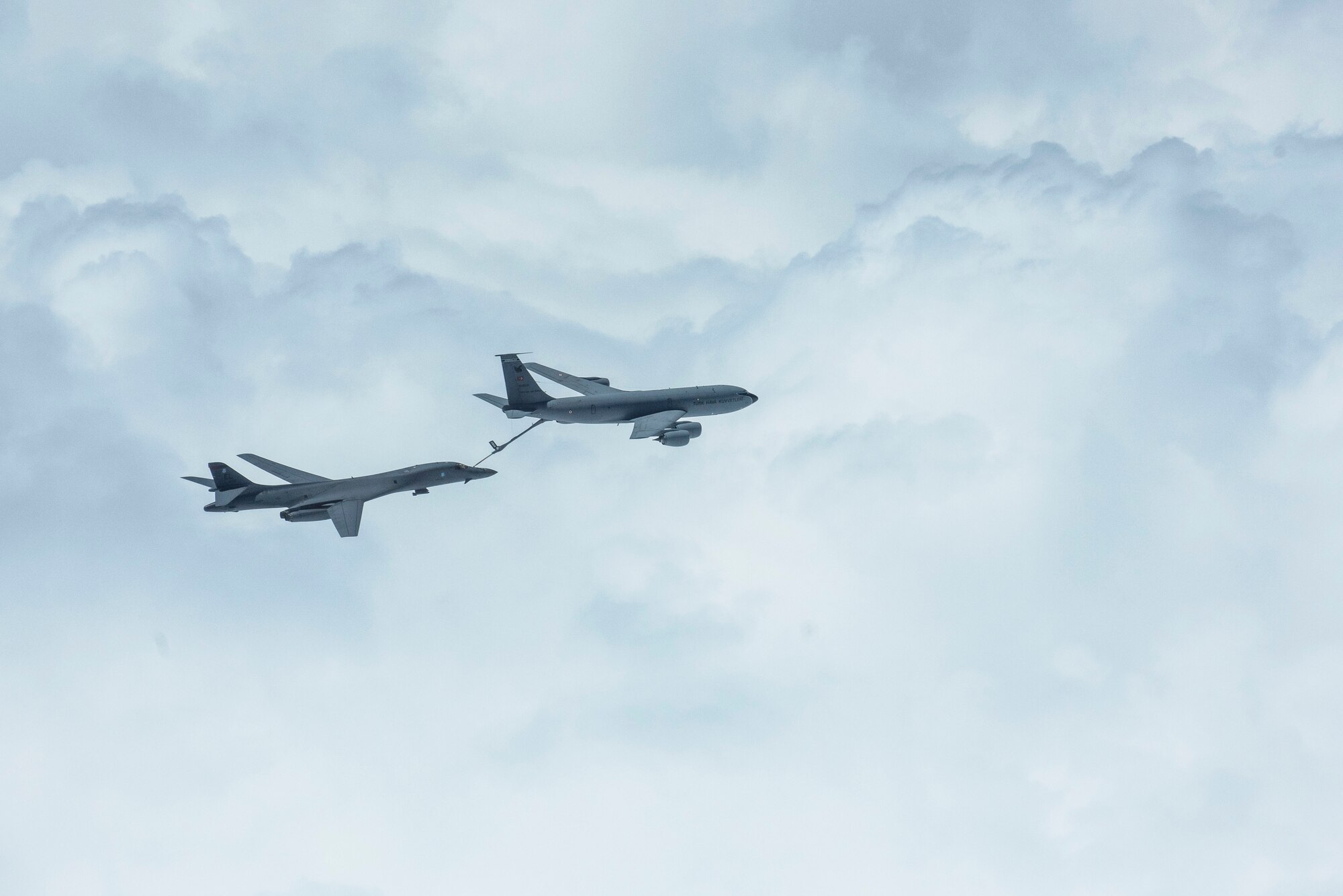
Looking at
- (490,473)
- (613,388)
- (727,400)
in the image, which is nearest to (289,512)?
A: (490,473)

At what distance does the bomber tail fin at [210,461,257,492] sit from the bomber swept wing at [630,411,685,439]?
51.2m

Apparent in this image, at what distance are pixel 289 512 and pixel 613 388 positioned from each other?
175ft

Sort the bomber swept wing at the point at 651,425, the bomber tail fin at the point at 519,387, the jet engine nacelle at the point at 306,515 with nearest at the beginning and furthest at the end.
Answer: the jet engine nacelle at the point at 306,515, the bomber tail fin at the point at 519,387, the bomber swept wing at the point at 651,425

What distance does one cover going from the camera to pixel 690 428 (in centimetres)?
16900

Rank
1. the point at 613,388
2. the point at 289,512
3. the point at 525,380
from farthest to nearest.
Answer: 1. the point at 613,388
2. the point at 525,380
3. the point at 289,512

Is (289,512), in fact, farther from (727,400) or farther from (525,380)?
(727,400)

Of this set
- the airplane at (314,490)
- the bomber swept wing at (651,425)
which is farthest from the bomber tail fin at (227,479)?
the bomber swept wing at (651,425)

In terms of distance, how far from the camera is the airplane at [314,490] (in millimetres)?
146500

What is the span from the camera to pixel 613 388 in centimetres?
17975

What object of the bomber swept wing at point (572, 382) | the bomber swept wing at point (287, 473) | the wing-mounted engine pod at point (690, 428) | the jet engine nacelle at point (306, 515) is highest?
the bomber swept wing at point (572, 382)

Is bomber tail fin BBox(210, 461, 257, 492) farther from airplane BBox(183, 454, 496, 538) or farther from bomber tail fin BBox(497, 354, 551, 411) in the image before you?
bomber tail fin BBox(497, 354, 551, 411)

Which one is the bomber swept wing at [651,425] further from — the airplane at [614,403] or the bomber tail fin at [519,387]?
the bomber tail fin at [519,387]

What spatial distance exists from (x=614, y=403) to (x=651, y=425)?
601cm

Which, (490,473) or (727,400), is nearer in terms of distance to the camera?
(490,473)
